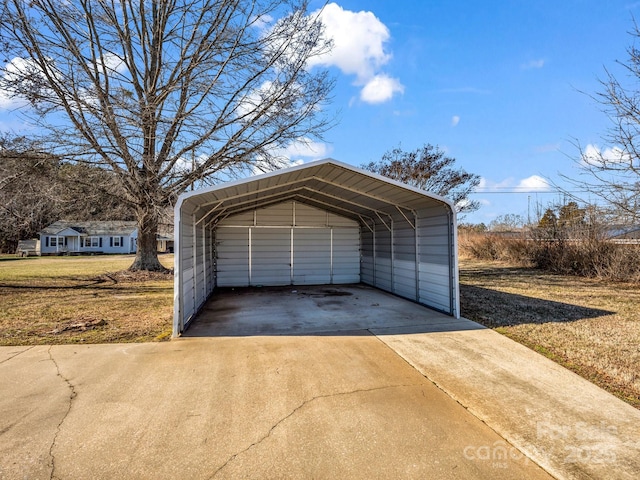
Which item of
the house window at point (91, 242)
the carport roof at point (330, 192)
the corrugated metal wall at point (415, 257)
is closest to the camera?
the carport roof at point (330, 192)

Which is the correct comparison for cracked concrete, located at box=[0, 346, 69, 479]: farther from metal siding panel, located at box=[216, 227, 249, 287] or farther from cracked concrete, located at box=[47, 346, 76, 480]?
metal siding panel, located at box=[216, 227, 249, 287]

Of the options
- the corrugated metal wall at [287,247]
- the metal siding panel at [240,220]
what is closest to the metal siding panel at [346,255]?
the corrugated metal wall at [287,247]

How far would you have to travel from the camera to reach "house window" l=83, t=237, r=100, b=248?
30938 mm

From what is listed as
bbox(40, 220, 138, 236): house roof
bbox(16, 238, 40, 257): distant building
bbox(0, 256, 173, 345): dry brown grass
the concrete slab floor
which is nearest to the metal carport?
the concrete slab floor

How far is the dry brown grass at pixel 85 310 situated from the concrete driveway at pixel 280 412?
578 millimetres

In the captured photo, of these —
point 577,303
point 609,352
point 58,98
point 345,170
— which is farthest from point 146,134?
point 577,303

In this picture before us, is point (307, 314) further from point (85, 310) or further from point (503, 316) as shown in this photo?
point (85, 310)

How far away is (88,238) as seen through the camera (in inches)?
1219

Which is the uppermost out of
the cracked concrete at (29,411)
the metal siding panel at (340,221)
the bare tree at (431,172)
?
the bare tree at (431,172)

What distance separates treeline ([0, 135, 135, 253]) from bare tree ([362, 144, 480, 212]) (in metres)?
11.3

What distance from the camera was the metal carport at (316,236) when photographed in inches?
237

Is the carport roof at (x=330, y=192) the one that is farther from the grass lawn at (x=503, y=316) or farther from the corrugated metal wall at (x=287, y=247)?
the grass lawn at (x=503, y=316)

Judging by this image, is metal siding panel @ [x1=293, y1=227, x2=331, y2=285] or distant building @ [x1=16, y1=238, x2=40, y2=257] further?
distant building @ [x1=16, y1=238, x2=40, y2=257]

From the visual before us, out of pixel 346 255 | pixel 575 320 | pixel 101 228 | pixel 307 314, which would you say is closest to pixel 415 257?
pixel 307 314
